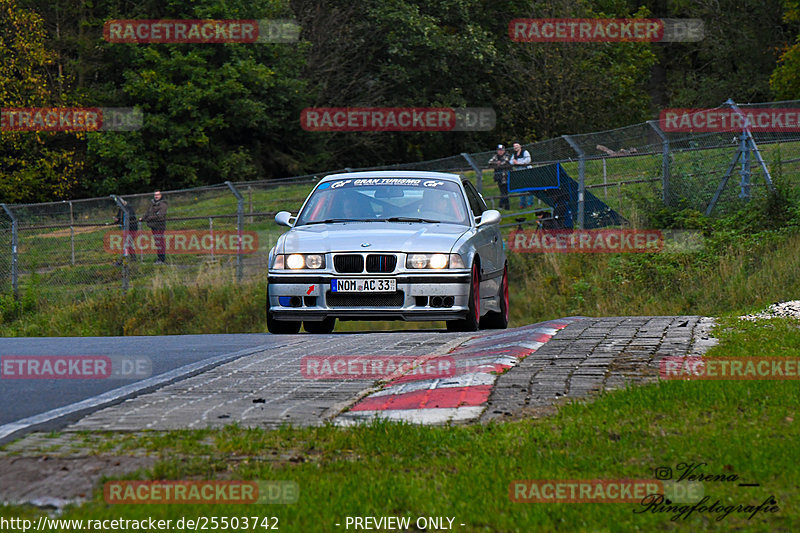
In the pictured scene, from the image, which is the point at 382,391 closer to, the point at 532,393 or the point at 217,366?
the point at 532,393

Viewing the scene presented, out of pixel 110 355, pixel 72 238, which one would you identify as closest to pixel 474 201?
pixel 110 355

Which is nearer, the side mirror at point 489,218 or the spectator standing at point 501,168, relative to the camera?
the side mirror at point 489,218

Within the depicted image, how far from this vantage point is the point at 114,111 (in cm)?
4503

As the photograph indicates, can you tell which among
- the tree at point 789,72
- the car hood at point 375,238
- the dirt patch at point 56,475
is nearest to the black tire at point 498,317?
the car hood at point 375,238

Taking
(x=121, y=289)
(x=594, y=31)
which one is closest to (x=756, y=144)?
(x=121, y=289)

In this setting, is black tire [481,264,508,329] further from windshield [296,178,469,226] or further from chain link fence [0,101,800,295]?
chain link fence [0,101,800,295]

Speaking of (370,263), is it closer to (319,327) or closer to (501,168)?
(319,327)
